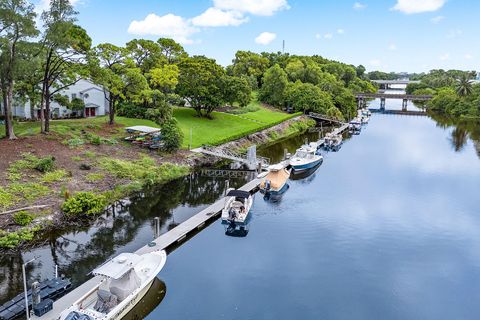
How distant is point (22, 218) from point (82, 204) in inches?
168

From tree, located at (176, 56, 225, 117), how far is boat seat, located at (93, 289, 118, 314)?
51.0 m

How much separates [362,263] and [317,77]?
98415 mm

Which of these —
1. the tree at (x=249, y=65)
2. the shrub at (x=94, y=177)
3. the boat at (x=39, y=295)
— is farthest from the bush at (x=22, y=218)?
the tree at (x=249, y=65)

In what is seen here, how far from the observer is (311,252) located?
2781 cm

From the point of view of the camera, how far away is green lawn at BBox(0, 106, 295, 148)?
1949 inches

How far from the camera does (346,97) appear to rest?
10862cm

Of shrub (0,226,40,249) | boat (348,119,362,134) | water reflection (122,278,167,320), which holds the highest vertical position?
boat (348,119,362,134)

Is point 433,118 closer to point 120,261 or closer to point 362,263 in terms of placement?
point 362,263

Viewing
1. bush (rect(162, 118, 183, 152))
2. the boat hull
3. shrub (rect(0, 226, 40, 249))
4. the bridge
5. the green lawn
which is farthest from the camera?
the bridge

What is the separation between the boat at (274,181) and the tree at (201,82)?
28.9m

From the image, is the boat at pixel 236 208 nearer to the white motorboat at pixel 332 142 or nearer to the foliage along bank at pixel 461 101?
the white motorboat at pixel 332 142

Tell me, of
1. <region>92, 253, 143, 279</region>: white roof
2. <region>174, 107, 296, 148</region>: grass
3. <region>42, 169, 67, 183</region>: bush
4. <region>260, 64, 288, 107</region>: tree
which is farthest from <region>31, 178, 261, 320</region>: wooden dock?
<region>260, 64, 288, 107</region>: tree

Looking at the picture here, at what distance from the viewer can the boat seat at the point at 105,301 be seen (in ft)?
62.2

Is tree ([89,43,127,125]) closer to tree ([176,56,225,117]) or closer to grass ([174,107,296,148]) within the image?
grass ([174,107,296,148])
